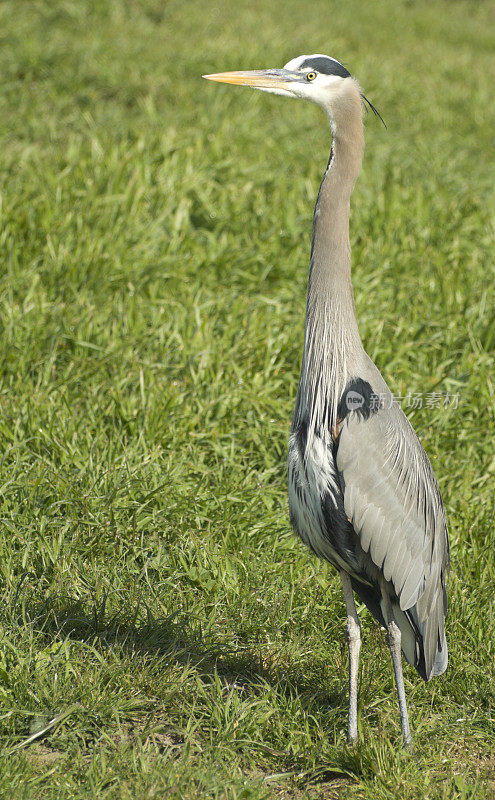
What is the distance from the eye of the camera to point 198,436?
4.18 metres

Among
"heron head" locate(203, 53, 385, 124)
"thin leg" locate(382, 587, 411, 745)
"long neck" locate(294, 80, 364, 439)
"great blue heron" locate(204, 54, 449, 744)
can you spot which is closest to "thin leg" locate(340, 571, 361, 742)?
"great blue heron" locate(204, 54, 449, 744)

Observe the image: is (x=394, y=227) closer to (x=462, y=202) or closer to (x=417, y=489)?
(x=462, y=202)

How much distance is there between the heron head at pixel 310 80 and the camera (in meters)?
3.03

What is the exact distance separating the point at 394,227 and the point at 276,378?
2.09m

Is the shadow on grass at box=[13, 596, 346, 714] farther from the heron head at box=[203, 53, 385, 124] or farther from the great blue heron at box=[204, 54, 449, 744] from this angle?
the heron head at box=[203, 53, 385, 124]

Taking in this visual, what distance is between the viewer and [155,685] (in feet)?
10.00

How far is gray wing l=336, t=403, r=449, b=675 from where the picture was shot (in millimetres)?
2895

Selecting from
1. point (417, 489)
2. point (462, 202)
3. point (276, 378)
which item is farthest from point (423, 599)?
point (462, 202)

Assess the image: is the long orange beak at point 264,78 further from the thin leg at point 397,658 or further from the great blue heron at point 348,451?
the thin leg at point 397,658

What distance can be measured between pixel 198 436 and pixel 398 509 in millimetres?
1442

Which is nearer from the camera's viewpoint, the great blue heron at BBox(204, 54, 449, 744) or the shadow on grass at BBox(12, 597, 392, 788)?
the great blue heron at BBox(204, 54, 449, 744)

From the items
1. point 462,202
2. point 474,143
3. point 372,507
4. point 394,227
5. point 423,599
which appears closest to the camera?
point 372,507

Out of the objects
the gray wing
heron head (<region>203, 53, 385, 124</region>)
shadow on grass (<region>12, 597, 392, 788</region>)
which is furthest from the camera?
shadow on grass (<region>12, 597, 392, 788</region>)

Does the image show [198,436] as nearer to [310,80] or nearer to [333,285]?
[333,285]
